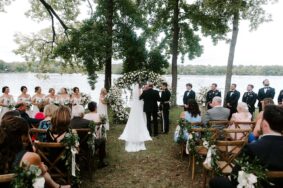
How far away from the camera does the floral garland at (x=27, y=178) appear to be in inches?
115

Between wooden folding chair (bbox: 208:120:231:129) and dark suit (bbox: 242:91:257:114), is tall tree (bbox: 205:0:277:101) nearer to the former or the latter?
dark suit (bbox: 242:91:257:114)

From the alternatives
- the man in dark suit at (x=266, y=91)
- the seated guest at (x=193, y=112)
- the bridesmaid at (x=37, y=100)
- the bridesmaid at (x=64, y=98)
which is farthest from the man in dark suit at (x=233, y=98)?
the bridesmaid at (x=37, y=100)

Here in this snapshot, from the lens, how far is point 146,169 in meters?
7.57

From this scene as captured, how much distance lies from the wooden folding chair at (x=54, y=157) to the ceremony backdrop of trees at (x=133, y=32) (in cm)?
1221

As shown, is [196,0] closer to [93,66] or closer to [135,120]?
[93,66]

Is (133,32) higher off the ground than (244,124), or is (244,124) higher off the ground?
(133,32)

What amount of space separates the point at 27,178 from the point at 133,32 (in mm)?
18672

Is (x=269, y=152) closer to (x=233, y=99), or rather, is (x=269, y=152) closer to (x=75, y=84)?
(x=233, y=99)

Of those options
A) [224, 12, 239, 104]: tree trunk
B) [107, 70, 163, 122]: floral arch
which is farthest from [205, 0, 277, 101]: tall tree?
[107, 70, 163, 122]: floral arch

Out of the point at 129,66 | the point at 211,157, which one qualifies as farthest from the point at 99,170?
the point at 129,66

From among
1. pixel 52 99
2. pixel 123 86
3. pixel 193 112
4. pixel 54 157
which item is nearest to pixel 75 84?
pixel 123 86

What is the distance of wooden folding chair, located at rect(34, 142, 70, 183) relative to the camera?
4.85m

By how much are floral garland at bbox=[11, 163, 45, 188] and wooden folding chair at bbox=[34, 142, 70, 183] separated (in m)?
1.78

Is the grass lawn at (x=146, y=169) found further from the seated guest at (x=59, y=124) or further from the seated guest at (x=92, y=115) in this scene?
the seated guest at (x=59, y=124)
